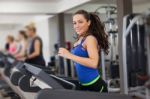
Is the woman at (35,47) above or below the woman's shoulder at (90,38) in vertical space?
below

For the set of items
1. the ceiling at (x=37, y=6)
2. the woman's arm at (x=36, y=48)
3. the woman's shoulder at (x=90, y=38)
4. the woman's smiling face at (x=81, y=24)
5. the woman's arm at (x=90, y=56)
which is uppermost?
the ceiling at (x=37, y=6)

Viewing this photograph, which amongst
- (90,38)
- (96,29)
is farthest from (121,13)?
(90,38)

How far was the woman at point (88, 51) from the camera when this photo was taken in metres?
1.93

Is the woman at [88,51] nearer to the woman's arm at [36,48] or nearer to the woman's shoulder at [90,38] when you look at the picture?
the woman's shoulder at [90,38]

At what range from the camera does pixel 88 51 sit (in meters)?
1.95

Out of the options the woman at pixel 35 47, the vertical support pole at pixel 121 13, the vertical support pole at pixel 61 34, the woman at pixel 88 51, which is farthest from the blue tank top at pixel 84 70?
the vertical support pole at pixel 61 34

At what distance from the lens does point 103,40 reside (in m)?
2.14

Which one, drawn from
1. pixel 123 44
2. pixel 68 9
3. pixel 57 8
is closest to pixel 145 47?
pixel 123 44

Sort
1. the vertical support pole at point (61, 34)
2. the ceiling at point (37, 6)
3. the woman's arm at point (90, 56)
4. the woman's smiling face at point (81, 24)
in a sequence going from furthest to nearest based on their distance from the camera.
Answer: the vertical support pole at point (61, 34) → the ceiling at point (37, 6) → the woman's smiling face at point (81, 24) → the woman's arm at point (90, 56)

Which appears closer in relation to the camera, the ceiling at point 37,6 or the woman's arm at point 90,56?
the woman's arm at point 90,56

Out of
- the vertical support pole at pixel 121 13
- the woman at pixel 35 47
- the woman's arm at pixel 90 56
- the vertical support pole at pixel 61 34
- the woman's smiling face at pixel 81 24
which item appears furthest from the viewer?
the vertical support pole at pixel 61 34

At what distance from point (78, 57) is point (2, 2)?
4.81m

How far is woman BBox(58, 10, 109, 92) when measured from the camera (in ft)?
6.33

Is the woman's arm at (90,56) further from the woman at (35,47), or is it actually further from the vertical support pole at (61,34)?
the vertical support pole at (61,34)
